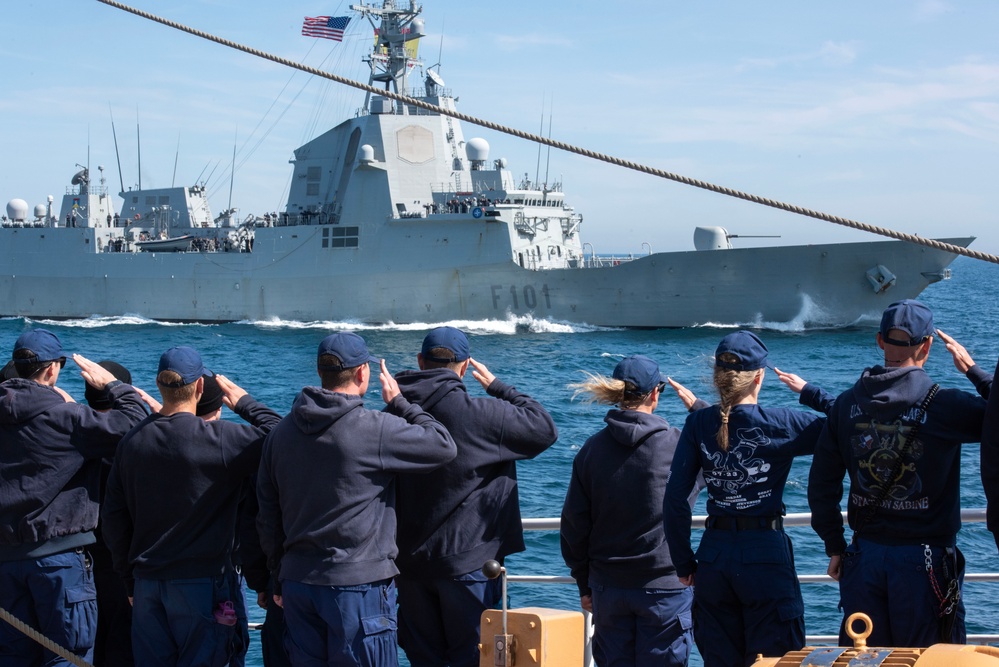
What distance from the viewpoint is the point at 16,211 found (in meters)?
36.9

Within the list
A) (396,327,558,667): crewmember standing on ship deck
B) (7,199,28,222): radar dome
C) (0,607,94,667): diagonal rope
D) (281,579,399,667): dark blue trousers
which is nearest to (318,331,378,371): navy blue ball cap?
(396,327,558,667): crewmember standing on ship deck

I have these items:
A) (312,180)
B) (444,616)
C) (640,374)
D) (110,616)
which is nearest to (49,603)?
(110,616)

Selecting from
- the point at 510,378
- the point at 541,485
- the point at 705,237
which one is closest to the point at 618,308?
the point at 705,237

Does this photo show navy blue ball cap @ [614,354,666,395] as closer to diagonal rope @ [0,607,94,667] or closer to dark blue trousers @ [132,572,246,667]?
dark blue trousers @ [132,572,246,667]

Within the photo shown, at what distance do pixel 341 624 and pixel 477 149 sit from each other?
28.3 m

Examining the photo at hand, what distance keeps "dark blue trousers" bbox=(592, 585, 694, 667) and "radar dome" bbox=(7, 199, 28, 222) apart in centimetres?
3795

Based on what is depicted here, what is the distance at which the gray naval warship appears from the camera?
90.3ft

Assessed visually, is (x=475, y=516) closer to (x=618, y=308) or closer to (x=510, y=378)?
(x=510, y=378)

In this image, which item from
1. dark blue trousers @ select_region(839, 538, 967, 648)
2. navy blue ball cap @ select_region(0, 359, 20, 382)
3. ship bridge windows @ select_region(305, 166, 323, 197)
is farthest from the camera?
ship bridge windows @ select_region(305, 166, 323, 197)

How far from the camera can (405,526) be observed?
11.1ft

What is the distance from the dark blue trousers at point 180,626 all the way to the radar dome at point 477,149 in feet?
91.9

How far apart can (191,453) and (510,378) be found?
58.8 ft

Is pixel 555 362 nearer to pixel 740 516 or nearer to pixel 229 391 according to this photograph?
pixel 229 391

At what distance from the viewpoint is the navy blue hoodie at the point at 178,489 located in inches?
127
